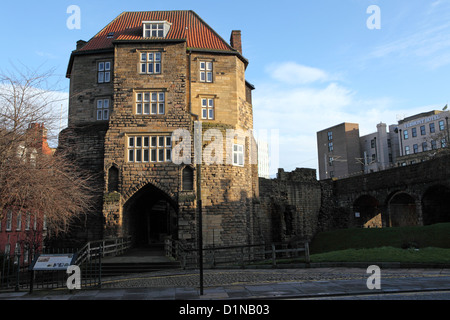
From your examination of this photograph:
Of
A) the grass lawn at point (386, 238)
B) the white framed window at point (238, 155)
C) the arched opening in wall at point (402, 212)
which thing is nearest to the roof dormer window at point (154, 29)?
the white framed window at point (238, 155)

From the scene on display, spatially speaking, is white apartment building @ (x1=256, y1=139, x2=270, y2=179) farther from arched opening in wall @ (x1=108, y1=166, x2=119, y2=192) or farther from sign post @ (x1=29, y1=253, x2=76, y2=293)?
sign post @ (x1=29, y1=253, x2=76, y2=293)

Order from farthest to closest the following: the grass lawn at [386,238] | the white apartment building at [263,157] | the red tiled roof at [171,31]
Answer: the white apartment building at [263,157] < the red tiled roof at [171,31] < the grass lawn at [386,238]

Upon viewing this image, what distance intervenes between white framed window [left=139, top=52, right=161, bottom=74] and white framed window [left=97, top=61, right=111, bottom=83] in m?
2.78

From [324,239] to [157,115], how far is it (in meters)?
18.4

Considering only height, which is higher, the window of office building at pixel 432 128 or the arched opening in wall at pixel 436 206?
the window of office building at pixel 432 128

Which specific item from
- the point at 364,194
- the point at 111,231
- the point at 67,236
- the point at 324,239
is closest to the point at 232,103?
the point at 111,231

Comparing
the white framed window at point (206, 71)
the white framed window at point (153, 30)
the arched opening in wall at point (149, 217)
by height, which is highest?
the white framed window at point (153, 30)

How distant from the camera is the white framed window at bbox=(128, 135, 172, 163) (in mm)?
23953

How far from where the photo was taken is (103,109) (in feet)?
85.6

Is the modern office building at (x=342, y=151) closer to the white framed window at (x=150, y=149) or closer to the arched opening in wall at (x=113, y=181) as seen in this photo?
the white framed window at (x=150, y=149)

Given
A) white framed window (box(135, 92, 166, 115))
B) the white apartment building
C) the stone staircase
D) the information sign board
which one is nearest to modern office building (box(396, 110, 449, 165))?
white framed window (box(135, 92, 166, 115))

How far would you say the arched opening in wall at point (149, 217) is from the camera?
24344 millimetres

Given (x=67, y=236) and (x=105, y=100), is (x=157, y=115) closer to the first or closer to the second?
(x=105, y=100)

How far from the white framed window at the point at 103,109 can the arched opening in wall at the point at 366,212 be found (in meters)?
25.5
